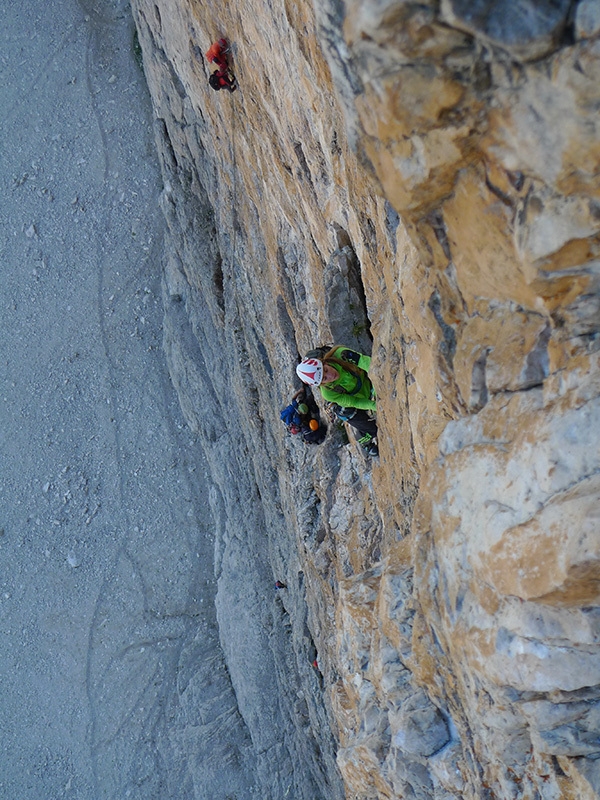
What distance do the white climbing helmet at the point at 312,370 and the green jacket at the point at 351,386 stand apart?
131 millimetres

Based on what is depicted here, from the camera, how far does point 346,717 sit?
21.8 feet

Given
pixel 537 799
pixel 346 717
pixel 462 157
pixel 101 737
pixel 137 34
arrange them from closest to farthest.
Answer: pixel 462 157, pixel 537 799, pixel 346 717, pixel 101 737, pixel 137 34

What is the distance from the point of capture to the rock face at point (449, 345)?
268cm

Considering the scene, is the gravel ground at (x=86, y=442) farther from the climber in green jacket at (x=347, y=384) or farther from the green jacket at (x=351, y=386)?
the green jacket at (x=351, y=386)

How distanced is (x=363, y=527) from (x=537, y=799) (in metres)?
3.52

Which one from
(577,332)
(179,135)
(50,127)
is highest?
(50,127)

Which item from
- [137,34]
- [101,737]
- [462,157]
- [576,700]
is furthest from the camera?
[137,34]

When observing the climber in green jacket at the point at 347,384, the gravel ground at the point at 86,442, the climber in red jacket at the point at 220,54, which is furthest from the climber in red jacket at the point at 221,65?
the gravel ground at the point at 86,442

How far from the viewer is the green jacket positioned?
644cm

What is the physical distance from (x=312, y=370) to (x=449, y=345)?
94.4 inches

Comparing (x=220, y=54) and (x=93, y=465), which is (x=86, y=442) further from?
(x=220, y=54)

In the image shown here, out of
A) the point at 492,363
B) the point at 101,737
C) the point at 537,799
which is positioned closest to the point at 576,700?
the point at 537,799

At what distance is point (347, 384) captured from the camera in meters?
6.51

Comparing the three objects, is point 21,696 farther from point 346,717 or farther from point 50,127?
point 50,127
